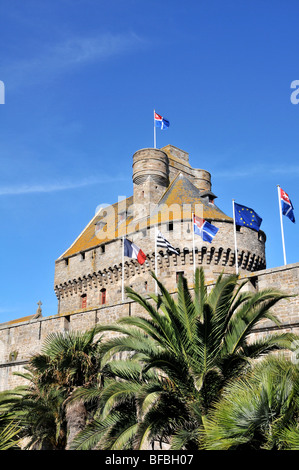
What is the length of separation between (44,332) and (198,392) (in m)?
11.2

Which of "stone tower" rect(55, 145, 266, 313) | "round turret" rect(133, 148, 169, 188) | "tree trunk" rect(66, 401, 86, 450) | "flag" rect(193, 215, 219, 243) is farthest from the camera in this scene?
"round turret" rect(133, 148, 169, 188)

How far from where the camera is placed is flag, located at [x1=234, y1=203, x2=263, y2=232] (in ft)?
68.1

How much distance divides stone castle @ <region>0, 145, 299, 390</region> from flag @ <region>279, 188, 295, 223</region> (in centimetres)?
509

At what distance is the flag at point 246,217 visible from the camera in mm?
20750

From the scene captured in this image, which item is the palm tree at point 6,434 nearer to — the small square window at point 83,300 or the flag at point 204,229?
the flag at point 204,229

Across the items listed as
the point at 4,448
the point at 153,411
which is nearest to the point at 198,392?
the point at 153,411

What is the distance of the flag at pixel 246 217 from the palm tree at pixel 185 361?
919 cm

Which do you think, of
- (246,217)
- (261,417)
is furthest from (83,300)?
(261,417)

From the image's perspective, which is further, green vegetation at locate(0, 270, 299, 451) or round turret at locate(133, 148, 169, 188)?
round turret at locate(133, 148, 169, 188)

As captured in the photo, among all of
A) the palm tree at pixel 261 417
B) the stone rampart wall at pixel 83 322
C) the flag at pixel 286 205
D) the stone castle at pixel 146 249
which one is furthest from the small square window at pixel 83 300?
the palm tree at pixel 261 417

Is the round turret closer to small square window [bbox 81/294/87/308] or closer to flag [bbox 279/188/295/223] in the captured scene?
small square window [bbox 81/294/87/308]

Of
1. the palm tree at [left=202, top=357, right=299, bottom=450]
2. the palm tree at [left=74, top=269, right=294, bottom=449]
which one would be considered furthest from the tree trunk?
the palm tree at [left=202, top=357, right=299, bottom=450]

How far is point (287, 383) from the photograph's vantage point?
792 cm
